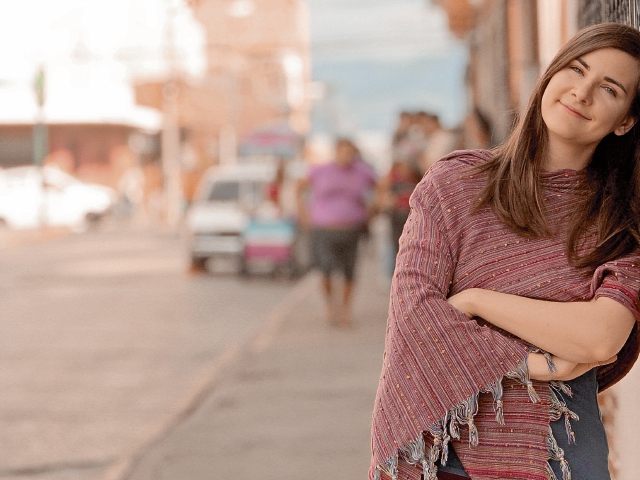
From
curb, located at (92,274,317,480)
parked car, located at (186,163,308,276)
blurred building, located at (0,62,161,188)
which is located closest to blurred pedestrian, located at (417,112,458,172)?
curb, located at (92,274,317,480)

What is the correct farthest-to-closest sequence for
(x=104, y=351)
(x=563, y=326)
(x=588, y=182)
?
(x=104, y=351)
(x=588, y=182)
(x=563, y=326)

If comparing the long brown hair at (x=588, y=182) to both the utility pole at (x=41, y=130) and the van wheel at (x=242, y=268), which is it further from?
the utility pole at (x=41, y=130)

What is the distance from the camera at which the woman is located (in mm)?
2250

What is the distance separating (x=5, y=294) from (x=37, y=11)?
36996mm

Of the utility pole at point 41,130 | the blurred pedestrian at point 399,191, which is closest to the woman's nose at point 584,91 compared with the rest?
the blurred pedestrian at point 399,191

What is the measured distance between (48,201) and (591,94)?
36.1 m

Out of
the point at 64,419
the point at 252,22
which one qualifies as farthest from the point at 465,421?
the point at 252,22

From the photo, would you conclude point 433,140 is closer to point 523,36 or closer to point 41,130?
point 523,36

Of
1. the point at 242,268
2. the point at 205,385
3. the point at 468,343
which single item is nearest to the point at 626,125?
the point at 468,343

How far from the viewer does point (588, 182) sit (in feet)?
7.80

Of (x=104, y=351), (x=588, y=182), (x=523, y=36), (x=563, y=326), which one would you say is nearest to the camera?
(x=563, y=326)

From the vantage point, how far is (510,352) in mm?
2248

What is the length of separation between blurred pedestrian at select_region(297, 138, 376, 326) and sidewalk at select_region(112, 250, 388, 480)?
26.2 inches

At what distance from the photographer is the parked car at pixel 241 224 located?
1741 centimetres
